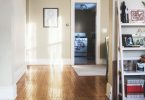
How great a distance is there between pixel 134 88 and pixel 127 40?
78 cm

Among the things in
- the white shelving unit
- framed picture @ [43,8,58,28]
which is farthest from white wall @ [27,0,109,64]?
the white shelving unit

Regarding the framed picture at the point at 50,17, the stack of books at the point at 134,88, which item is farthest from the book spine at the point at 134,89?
the framed picture at the point at 50,17

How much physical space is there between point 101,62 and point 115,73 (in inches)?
200

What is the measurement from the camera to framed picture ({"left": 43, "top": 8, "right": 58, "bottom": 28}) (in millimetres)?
9305

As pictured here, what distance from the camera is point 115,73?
450 centimetres

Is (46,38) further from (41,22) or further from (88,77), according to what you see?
(88,77)

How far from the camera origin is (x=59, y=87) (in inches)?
223

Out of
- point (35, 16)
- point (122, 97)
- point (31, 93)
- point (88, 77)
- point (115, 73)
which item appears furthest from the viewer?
A: point (35, 16)

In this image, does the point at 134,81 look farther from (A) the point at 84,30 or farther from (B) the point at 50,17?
(A) the point at 84,30

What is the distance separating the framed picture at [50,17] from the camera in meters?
9.30

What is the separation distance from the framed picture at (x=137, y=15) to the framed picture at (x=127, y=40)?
264mm

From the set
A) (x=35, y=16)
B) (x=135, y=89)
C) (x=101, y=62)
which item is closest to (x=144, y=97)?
(x=135, y=89)

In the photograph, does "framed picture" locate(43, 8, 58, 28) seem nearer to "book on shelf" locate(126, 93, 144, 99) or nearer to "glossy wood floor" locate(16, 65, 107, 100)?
"glossy wood floor" locate(16, 65, 107, 100)

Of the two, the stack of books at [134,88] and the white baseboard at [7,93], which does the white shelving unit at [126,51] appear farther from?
the white baseboard at [7,93]
